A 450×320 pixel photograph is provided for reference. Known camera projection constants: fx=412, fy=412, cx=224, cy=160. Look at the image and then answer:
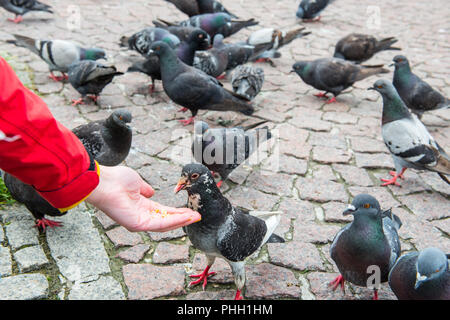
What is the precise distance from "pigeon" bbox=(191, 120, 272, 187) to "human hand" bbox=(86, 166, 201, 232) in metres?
1.83

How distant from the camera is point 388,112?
5.35 m

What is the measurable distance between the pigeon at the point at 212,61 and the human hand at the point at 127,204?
4.66 metres

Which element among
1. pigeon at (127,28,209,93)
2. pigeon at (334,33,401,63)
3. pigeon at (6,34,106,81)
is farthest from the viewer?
pigeon at (334,33,401,63)

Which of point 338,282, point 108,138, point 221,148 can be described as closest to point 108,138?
point 108,138

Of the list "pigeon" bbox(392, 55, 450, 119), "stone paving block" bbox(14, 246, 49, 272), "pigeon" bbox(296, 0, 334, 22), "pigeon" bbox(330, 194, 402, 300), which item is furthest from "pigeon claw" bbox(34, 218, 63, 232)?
"pigeon" bbox(296, 0, 334, 22)

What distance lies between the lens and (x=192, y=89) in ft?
19.7

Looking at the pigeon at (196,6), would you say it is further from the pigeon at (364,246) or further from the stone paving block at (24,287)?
the stone paving block at (24,287)

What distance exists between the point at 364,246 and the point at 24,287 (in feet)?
8.89

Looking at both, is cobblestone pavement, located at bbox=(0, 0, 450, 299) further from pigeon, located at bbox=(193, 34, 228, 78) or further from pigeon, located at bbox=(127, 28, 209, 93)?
pigeon, located at bbox=(193, 34, 228, 78)

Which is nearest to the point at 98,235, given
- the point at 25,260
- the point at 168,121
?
the point at 25,260

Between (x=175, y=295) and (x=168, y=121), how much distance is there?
3.30 m

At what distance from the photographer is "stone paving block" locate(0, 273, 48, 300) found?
321 centimetres

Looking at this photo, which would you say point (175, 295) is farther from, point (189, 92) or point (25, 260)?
point (189, 92)

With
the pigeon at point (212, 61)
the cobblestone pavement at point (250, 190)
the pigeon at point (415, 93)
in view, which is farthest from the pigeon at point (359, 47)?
the pigeon at point (212, 61)
